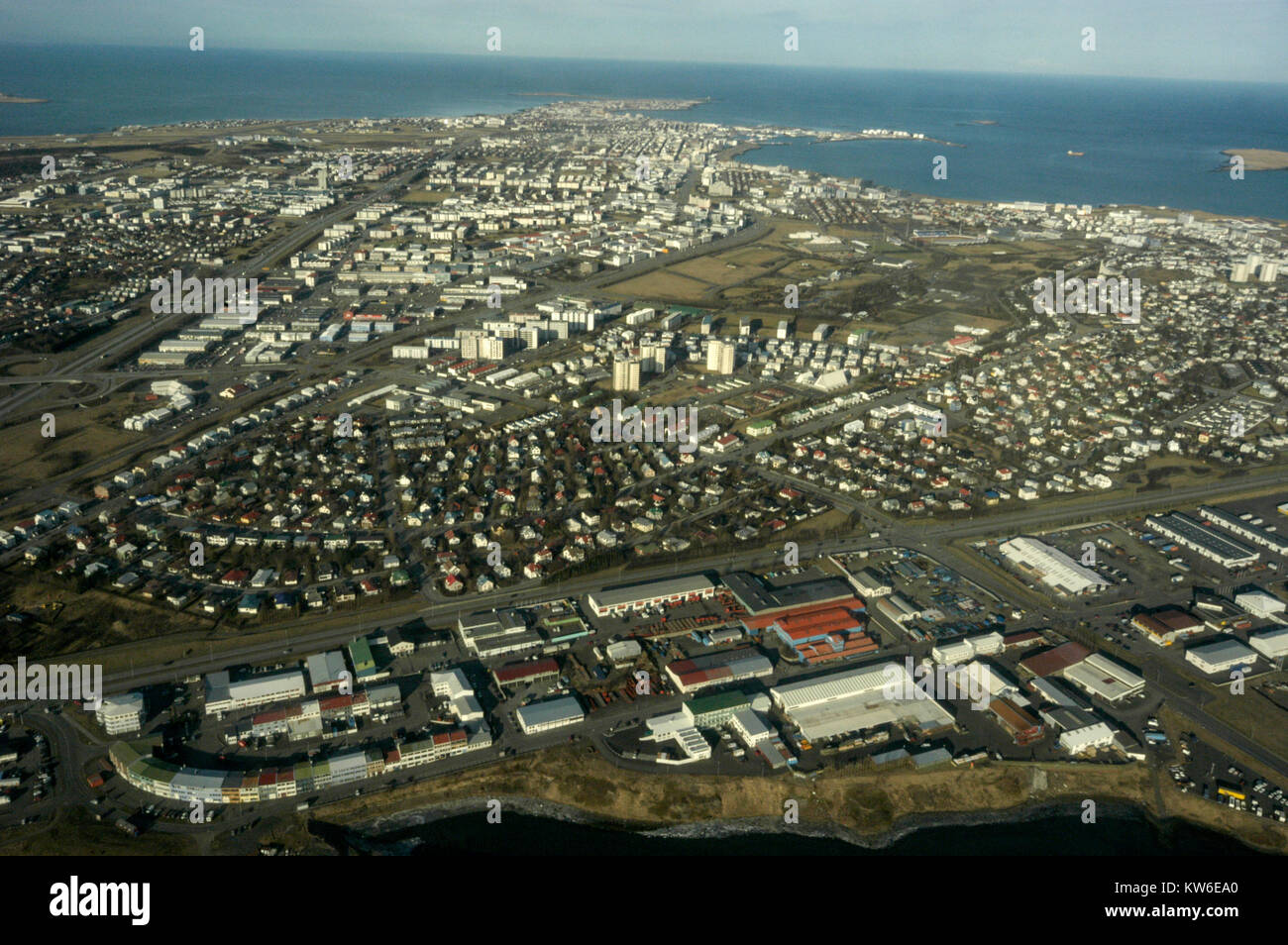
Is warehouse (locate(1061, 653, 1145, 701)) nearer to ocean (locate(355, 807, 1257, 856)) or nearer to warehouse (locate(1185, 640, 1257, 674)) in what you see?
warehouse (locate(1185, 640, 1257, 674))

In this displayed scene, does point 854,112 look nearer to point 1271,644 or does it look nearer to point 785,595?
point 1271,644

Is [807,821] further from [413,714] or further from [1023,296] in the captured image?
[1023,296]

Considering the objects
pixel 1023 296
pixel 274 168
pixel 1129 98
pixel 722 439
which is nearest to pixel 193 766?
pixel 722 439

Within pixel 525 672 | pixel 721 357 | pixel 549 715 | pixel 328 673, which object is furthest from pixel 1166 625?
pixel 721 357

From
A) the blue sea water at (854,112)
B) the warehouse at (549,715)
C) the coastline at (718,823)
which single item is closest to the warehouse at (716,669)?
the warehouse at (549,715)

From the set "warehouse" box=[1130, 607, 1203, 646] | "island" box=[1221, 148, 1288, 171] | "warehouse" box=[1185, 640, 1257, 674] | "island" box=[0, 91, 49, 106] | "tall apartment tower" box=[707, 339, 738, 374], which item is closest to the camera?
"warehouse" box=[1185, 640, 1257, 674]

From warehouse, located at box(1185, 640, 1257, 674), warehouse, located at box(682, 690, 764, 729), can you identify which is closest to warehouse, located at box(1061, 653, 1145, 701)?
warehouse, located at box(1185, 640, 1257, 674)
